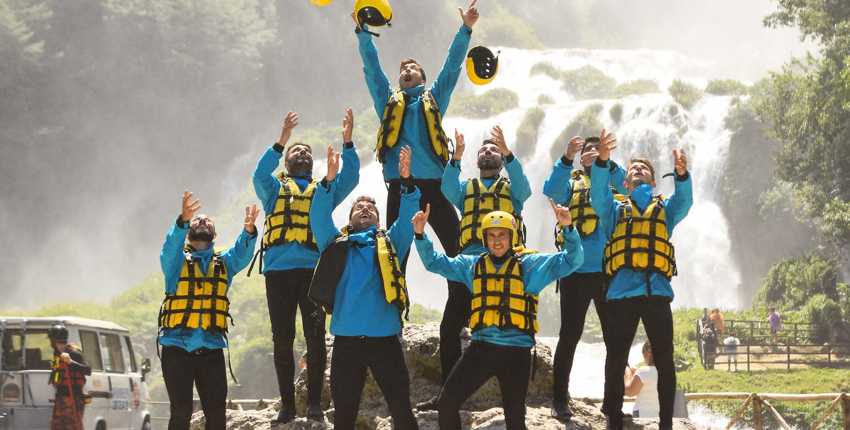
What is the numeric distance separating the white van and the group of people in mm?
6034

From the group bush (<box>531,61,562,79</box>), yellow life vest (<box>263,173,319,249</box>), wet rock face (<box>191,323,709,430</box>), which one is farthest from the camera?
bush (<box>531,61,562,79</box>)

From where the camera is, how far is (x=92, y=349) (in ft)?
40.0

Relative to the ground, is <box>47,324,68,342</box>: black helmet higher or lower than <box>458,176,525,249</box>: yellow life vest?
lower

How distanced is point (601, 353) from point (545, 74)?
3653 centimetres

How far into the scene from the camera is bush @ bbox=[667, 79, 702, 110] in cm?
Result: 3934

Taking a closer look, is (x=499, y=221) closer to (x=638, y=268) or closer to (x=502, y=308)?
(x=502, y=308)

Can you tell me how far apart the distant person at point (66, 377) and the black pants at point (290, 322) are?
13.8 ft

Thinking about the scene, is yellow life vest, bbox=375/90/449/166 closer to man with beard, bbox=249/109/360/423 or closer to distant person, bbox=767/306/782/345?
man with beard, bbox=249/109/360/423

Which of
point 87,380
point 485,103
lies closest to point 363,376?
point 87,380

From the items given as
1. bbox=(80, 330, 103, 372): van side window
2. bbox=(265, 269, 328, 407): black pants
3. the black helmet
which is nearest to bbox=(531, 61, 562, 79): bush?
bbox=(80, 330, 103, 372): van side window

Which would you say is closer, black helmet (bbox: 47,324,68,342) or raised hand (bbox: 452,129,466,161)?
raised hand (bbox: 452,129,466,161)

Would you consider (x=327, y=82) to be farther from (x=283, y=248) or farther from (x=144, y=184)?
(x=283, y=248)

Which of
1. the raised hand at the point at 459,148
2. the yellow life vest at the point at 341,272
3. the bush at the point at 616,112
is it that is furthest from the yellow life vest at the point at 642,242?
the bush at the point at 616,112

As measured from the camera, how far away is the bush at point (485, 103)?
52.8 meters
